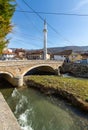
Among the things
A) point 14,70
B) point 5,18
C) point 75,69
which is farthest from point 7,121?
point 75,69

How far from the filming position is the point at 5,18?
1323 centimetres

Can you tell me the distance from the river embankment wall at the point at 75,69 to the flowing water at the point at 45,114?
24040 millimetres

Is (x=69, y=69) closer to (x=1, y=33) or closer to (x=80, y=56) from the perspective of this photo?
(x=80, y=56)

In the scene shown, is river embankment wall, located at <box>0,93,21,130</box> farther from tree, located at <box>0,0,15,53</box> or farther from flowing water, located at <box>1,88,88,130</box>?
tree, located at <box>0,0,15,53</box>

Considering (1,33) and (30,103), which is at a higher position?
(1,33)

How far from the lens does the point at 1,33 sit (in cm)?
1289

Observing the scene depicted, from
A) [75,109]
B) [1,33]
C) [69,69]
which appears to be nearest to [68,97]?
[75,109]

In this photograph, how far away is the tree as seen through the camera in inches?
498

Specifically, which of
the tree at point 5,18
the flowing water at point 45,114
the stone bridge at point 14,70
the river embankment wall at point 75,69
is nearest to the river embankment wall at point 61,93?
the flowing water at point 45,114

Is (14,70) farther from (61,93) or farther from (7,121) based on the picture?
(7,121)

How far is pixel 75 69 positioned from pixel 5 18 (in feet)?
119

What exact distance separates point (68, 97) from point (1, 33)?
10.8m

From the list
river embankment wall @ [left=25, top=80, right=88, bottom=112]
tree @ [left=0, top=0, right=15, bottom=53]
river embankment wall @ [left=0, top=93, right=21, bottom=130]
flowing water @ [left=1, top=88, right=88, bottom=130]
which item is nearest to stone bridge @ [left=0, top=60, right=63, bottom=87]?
river embankment wall @ [left=25, top=80, right=88, bottom=112]

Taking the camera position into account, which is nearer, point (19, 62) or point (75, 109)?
point (75, 109)
